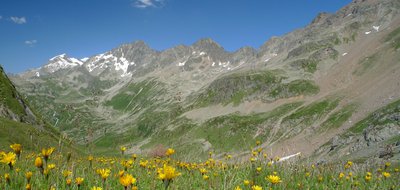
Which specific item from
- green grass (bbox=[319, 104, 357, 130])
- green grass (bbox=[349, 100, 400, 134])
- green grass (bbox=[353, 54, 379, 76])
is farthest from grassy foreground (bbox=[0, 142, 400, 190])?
green grass (bbox=[353, 54, 379, 76])

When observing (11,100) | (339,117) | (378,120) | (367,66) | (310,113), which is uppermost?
(367,66)

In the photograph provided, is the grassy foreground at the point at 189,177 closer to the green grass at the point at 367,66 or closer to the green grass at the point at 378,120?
the green grass at the point at 378,120

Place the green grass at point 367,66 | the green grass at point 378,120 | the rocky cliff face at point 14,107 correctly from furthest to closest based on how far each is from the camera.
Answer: the green grass at point 367,66 → the green grass at point 378,120 → the rocky cliff face at point 14,107

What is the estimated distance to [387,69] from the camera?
17162 centimetres

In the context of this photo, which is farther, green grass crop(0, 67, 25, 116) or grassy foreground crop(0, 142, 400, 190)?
green grass crop(0, 67, 25, 116)

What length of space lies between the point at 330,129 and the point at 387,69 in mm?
63313

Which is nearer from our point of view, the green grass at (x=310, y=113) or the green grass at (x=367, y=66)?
the green grass at (x=310, y=113)

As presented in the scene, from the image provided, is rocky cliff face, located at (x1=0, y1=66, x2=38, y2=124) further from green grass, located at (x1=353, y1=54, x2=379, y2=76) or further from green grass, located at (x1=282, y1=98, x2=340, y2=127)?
green grass, located at (x1=353, y1=54, x2=379, y2=76)

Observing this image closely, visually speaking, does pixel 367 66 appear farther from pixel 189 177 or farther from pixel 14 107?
pixel 189 177

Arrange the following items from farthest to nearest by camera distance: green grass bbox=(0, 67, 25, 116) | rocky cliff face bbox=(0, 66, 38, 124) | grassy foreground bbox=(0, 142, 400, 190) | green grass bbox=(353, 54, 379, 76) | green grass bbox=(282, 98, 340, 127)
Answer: green grass bbox=(353, 54, 379, 76), green grass bbox=(282, 98, 340, 127), green grass bbox=(0, 67, 25, 116), rocky cliff face bbox=(0, 66, 38, 124), grassy foreground bbox=(0, 142, 400, 190)

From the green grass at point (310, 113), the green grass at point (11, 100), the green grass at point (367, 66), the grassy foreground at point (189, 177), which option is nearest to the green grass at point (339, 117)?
the green grass at point (310, 113)

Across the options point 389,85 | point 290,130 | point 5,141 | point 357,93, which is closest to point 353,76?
point 357,93

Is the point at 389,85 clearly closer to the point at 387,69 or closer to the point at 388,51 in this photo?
the point at 387,69

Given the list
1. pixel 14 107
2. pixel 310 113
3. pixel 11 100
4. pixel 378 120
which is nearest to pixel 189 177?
pixel 14 107
